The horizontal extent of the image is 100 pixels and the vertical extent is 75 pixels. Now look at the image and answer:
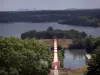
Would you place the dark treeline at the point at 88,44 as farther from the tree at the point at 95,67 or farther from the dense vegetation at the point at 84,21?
the dense vegetation at the point at 84,21

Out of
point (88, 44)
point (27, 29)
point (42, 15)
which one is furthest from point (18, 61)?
point (42, 15)

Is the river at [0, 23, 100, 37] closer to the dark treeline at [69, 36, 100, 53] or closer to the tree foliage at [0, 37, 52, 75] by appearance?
the dark treeline at [69, 36, 100, 53]

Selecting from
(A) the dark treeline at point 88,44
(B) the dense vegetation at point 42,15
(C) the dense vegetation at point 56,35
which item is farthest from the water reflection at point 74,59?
(B) the dense vegetation at point 42,15

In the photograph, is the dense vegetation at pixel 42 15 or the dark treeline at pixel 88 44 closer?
the dark treeline at pixel 88 44

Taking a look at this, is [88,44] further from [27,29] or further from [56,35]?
[27,29]

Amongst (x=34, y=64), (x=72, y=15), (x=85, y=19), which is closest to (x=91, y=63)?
(x=34, y=64)

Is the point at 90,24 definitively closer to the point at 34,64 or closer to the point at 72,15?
the point at 72,15

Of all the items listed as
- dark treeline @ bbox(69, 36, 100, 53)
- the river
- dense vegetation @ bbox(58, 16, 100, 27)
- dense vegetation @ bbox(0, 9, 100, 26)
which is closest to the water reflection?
dark treeline @ bbox(69, 36, 100, 53)
